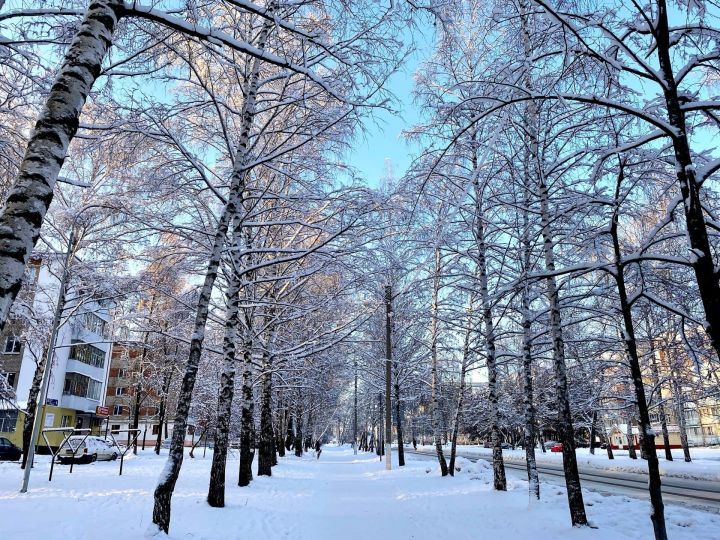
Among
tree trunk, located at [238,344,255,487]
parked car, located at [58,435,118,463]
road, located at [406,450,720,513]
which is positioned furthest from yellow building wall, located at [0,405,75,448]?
road, located at [406,450,720,513]

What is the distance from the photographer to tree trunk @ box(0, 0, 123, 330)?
2.98 metres

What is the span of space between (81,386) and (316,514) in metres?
40.6

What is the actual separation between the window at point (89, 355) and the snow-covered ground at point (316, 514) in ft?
102

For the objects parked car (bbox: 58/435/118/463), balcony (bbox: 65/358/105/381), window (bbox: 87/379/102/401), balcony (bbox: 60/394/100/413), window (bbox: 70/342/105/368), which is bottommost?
parked car (bbox: 58/435/118/463)

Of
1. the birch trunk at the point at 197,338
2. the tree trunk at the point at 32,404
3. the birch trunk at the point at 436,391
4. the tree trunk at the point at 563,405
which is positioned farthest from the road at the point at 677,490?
the tree trunk at the point at 32,404

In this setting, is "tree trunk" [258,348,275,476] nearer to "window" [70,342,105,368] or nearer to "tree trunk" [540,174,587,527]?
"tree trunk" [540,174,587,527]

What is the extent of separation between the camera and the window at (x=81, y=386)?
40438 millimetres

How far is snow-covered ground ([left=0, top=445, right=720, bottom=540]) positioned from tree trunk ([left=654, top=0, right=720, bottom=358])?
16.0 feet

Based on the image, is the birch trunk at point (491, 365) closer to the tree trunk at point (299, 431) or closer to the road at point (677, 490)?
the road at point (677, 490)

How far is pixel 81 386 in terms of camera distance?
139 feet

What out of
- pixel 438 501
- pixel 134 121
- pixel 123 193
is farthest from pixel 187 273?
pixel 438 501

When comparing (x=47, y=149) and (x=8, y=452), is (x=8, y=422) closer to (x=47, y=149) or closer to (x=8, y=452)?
(x=8, y=452)

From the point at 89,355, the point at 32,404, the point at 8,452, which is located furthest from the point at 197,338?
the point at 89,355

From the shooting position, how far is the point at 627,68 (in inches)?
175
